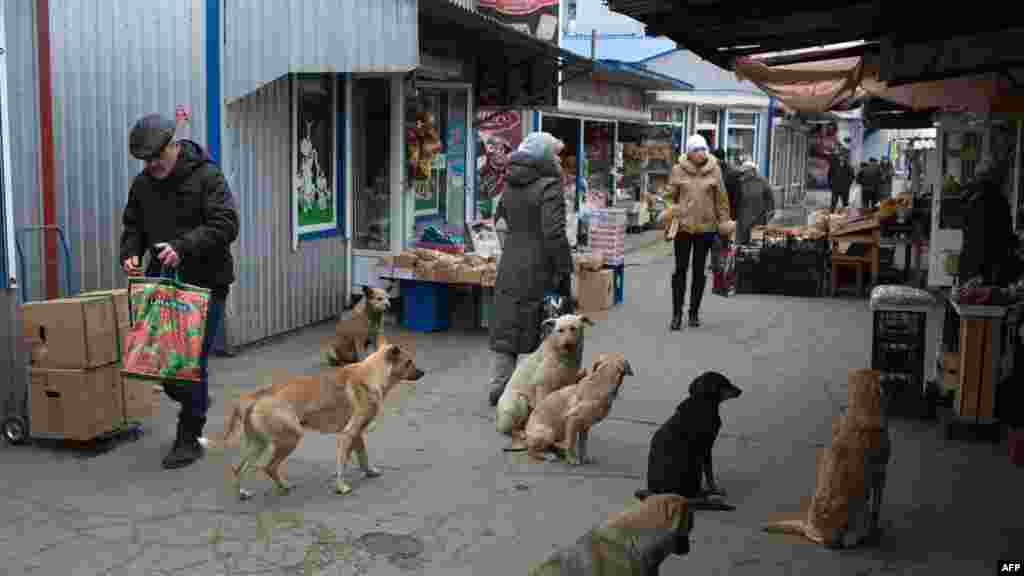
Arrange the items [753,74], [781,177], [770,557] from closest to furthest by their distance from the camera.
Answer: [770,557] < [753,74] < [781,177]

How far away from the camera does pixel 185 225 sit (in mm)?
6219

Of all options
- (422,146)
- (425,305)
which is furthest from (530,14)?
(425,305)

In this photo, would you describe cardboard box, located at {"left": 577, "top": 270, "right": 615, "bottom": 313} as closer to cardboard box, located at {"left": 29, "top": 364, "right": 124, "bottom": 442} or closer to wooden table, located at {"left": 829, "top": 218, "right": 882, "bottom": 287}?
wooden table, located at {"left": 829, "top": 218, "right": 882, "bottom": 287}

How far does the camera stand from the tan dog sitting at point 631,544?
3.53m

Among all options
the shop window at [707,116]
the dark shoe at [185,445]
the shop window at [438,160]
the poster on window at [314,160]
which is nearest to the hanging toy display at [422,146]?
the shop window at [438,160]

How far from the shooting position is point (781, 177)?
35.3 metres

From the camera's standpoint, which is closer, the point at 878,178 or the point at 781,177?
the point at 878,178

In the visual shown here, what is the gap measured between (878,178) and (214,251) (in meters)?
23.8

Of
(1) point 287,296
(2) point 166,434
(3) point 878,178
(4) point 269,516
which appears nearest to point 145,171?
(2) point 166,434

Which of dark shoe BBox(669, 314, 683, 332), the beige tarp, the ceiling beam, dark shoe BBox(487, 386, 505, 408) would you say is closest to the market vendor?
the beige tarp

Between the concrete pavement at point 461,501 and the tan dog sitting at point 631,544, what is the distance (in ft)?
3.55

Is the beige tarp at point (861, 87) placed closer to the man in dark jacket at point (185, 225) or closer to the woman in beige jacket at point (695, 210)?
the woman in beige jacket at point (695, 210)

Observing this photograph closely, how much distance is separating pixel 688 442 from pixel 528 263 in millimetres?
2475

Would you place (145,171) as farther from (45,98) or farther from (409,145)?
(409,145)
